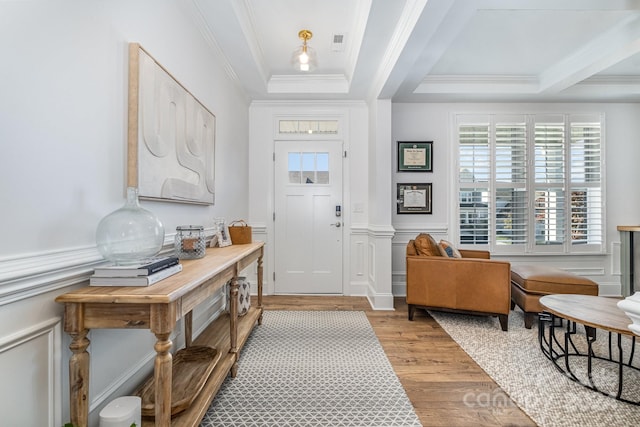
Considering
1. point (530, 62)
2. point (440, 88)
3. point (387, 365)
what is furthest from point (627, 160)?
point (387, 365)

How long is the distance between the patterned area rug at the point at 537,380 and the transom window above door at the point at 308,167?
230cm

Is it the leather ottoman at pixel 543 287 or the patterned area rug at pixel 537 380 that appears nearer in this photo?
the patterned area rug at pixel 537 380

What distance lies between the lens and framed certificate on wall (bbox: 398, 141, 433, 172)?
13.1 feet

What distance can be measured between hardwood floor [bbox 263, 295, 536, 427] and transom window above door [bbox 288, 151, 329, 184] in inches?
72.4

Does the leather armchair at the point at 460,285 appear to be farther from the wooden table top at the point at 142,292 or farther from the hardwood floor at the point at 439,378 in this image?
the wooden table top at the point at 142,292

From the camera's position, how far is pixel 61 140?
110 cm

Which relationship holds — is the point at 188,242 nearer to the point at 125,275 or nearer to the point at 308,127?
the point at 125,275

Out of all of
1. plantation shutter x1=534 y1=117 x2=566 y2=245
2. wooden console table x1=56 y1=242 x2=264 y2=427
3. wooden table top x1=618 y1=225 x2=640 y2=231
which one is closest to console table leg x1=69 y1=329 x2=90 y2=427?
wooden console table x1=56 y1=242 x2=264 y2=427

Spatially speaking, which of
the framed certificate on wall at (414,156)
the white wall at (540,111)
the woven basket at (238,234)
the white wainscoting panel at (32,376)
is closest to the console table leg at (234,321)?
the woven basket at (238,234)

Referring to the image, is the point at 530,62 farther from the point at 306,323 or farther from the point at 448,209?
the point at 306,323

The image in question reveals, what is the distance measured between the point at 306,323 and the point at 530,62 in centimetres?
376

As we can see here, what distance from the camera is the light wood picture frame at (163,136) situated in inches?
57.9

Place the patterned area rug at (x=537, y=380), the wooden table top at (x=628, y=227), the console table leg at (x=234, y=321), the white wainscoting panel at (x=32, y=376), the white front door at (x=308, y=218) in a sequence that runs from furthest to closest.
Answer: the white front door at (x=308, y=218), the wooden table top at (x=628, y=227), the console table leg at (x=234, y=321), the patterned area rug at (x=537, y=380), the white wainscoting panel at (x=32, y=376)

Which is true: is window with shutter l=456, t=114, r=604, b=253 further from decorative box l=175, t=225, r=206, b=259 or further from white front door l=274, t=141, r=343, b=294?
decorative box l=175, t=225, r=206, b=259
